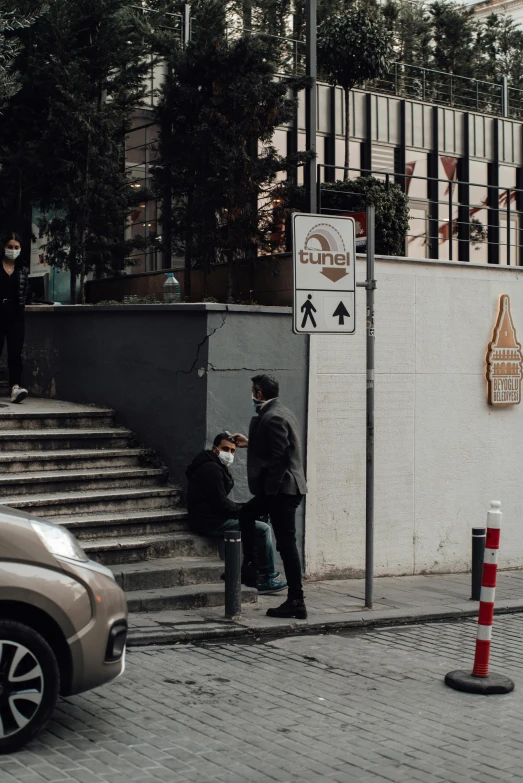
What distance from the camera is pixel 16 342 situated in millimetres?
11438

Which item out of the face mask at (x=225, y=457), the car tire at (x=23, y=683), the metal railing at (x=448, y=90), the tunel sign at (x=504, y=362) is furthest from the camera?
the metal railing at (x=448, y=90)

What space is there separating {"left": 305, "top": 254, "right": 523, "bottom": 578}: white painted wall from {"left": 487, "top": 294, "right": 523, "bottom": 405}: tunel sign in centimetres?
9

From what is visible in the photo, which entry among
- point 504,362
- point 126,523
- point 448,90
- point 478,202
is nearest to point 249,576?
point 126,523

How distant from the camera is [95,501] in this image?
9.62 m

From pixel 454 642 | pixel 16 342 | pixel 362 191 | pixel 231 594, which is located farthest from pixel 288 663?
pixel 362 191

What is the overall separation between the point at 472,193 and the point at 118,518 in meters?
21.0

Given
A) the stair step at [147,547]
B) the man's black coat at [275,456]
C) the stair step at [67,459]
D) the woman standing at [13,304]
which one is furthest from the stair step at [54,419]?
the man's black coat at [275,456]

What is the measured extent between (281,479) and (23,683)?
150 inches

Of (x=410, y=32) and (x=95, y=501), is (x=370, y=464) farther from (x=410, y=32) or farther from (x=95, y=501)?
(x=410, y=32)

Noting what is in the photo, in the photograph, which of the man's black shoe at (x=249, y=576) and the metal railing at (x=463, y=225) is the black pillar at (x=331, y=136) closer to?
the metal railing at (x=463, y=225)

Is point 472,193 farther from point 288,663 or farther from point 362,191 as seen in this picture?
point 288,663

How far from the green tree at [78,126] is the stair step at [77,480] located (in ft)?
16.4

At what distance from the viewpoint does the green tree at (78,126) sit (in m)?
13.9

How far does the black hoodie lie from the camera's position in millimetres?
9422
